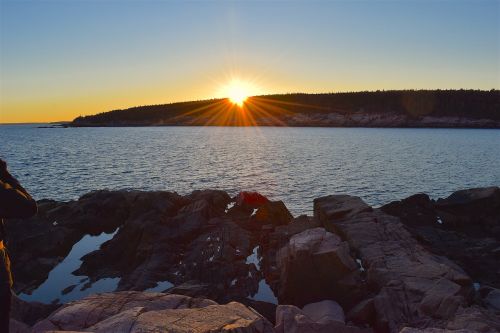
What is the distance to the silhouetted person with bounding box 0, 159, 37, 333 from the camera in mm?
4719

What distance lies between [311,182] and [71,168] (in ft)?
101

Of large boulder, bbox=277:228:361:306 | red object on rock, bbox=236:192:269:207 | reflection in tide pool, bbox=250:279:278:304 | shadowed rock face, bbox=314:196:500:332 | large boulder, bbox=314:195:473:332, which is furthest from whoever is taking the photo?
red object on rock, bbox=236:192:269:207

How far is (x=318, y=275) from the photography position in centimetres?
1299

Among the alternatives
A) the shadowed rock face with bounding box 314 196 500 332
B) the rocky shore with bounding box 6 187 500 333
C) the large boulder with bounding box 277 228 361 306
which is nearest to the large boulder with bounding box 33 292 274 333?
the rocky shore with bounding box 6 187 500 333

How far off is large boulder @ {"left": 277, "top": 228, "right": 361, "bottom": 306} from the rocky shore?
3 cm

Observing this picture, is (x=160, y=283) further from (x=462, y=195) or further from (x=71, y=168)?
(x=71, y=168)

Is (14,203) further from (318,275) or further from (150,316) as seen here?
(318,275)

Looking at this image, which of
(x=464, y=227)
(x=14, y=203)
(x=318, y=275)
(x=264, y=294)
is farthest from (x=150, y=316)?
(x=464, y=227)

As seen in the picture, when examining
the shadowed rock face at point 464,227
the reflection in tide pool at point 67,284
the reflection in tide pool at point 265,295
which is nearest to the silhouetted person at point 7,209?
the reflection in tide pool at point 265,295

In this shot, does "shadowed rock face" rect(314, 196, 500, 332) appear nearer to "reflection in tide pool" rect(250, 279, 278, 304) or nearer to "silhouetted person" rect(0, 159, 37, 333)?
"reflection in tide pool" rect(250, 279, 278, 304)

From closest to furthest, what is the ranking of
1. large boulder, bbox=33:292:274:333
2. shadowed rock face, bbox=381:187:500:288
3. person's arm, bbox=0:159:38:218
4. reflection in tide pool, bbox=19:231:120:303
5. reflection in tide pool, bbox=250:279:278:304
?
person's arm, bbox=0:159:38:218 < large boulder, bbox=33:292:274:333 < reflection in tide pool, bbox=250:279:278:304 < reflection in tide pool, bbox=19:231:120:303 < shadowed rock face, bbox=381:187:500:288

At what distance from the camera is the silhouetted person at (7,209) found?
15.5 feet

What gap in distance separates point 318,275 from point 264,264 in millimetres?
4734

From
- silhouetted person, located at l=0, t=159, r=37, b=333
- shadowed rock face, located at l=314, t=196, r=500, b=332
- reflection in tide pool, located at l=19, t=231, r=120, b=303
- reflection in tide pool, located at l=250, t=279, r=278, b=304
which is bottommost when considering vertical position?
reflection in tide pool, located at l=19, t=231, r=120, b=303
